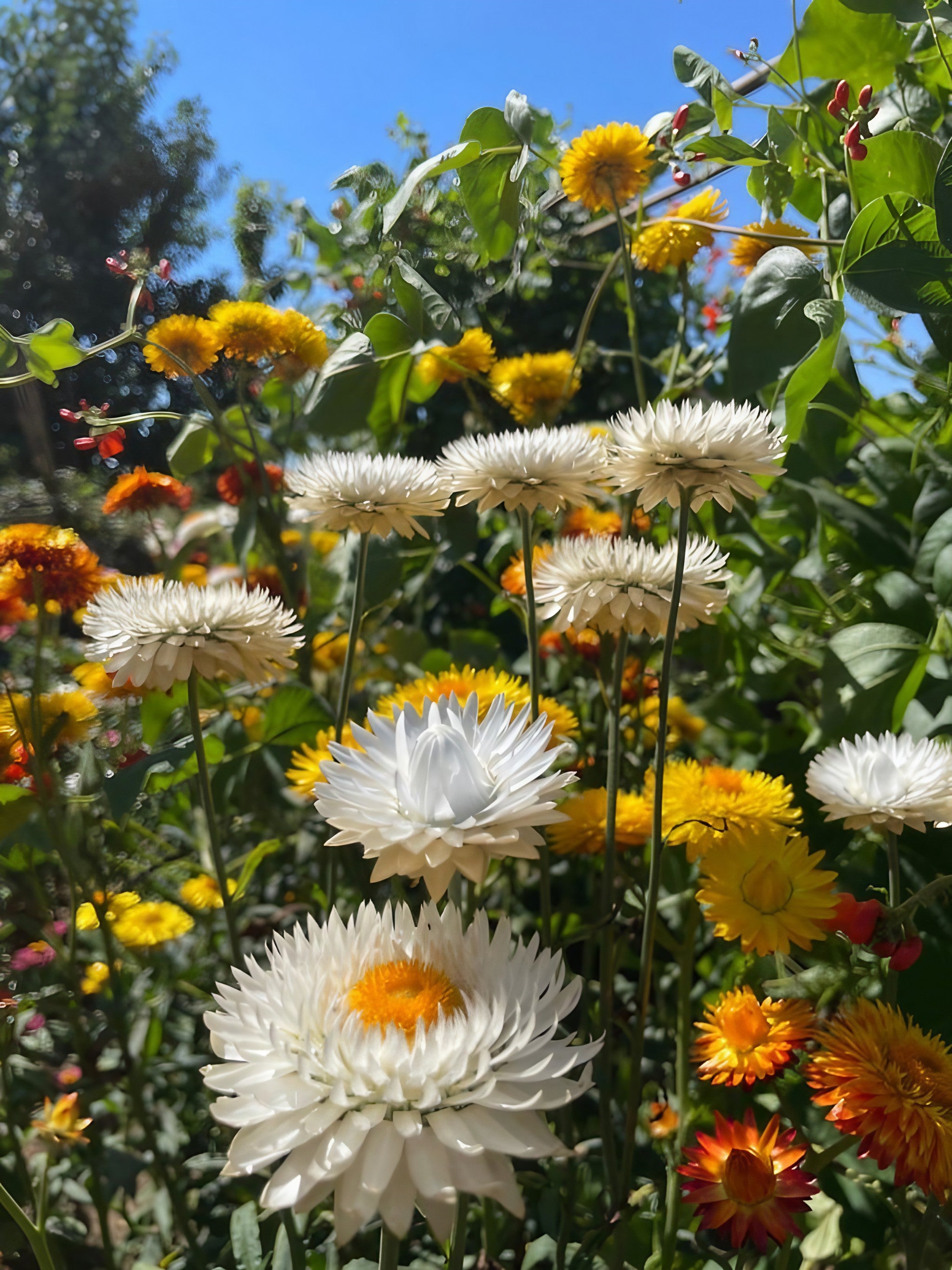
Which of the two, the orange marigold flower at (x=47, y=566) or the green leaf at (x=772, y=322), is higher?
the green leaf at (x=772, y=322)

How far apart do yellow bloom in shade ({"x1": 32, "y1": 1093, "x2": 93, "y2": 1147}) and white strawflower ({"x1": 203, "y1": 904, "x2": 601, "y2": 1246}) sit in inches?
15.3

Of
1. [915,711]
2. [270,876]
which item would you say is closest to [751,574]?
[915,711]

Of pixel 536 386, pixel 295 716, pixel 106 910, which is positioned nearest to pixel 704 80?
pixel 536 386

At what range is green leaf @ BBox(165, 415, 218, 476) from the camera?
87 centimetres

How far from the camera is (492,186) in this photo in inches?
27.0

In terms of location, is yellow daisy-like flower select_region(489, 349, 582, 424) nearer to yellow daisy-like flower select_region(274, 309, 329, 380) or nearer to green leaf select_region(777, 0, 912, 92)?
yellow daisy-like flower select_region(274, 309, 329, 380)

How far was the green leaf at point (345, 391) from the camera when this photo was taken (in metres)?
0.74

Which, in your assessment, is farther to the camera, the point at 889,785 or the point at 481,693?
the point at 481,693

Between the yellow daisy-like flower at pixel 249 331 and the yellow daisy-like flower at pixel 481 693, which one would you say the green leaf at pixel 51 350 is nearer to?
the yellow daisy-like flower at pixel 249 331

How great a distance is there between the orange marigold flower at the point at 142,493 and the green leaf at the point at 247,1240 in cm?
65

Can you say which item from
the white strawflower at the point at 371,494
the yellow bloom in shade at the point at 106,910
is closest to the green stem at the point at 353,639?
the white strawflower at the point at 371,494

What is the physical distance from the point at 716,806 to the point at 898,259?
0.39 meters

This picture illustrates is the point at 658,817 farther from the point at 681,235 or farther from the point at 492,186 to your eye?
the point at 681,235

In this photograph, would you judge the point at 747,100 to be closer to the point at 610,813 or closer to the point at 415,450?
the point at 610,813
